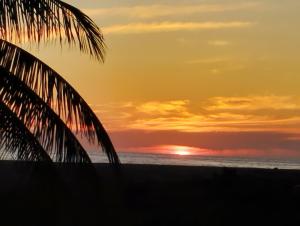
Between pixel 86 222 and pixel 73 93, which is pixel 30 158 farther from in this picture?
pixel 86 222

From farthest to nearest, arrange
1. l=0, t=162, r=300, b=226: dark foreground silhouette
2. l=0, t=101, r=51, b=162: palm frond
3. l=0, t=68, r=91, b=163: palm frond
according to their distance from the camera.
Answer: l=0, t=162, r=300, b=226: dark foreground silhouette
l=0, t=68, r=91, b=163: palm frond
l=0, t=101, r=51, b=162: palm frond

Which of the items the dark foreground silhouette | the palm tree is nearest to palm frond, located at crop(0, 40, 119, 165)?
the palm tree

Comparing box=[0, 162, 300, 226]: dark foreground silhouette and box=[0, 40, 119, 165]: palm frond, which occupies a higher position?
box=[0, 40, 119, 165]: palm frond

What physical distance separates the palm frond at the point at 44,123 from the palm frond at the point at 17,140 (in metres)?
0.13

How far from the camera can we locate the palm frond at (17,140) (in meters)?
7.90

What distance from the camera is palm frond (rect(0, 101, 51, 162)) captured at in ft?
25.9

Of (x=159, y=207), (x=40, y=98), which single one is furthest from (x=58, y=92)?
(x=159, y=207)

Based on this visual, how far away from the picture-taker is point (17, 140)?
8.18m

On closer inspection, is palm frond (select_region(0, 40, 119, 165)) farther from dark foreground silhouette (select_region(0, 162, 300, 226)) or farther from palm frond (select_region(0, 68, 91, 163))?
dark foreground silhouette (select_region(0, 162, 300, 226))

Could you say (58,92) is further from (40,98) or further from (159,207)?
(159,207)

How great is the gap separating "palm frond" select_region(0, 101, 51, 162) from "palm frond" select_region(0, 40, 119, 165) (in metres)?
0.56

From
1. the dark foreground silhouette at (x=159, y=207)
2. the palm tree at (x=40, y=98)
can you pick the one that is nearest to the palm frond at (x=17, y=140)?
the palm tree at (x=40, y=98)

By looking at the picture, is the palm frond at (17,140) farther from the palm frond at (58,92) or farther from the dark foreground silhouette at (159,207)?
the dark foreground silhouette at (159,207)

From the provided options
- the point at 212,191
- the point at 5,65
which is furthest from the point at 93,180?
the point at 212,191
